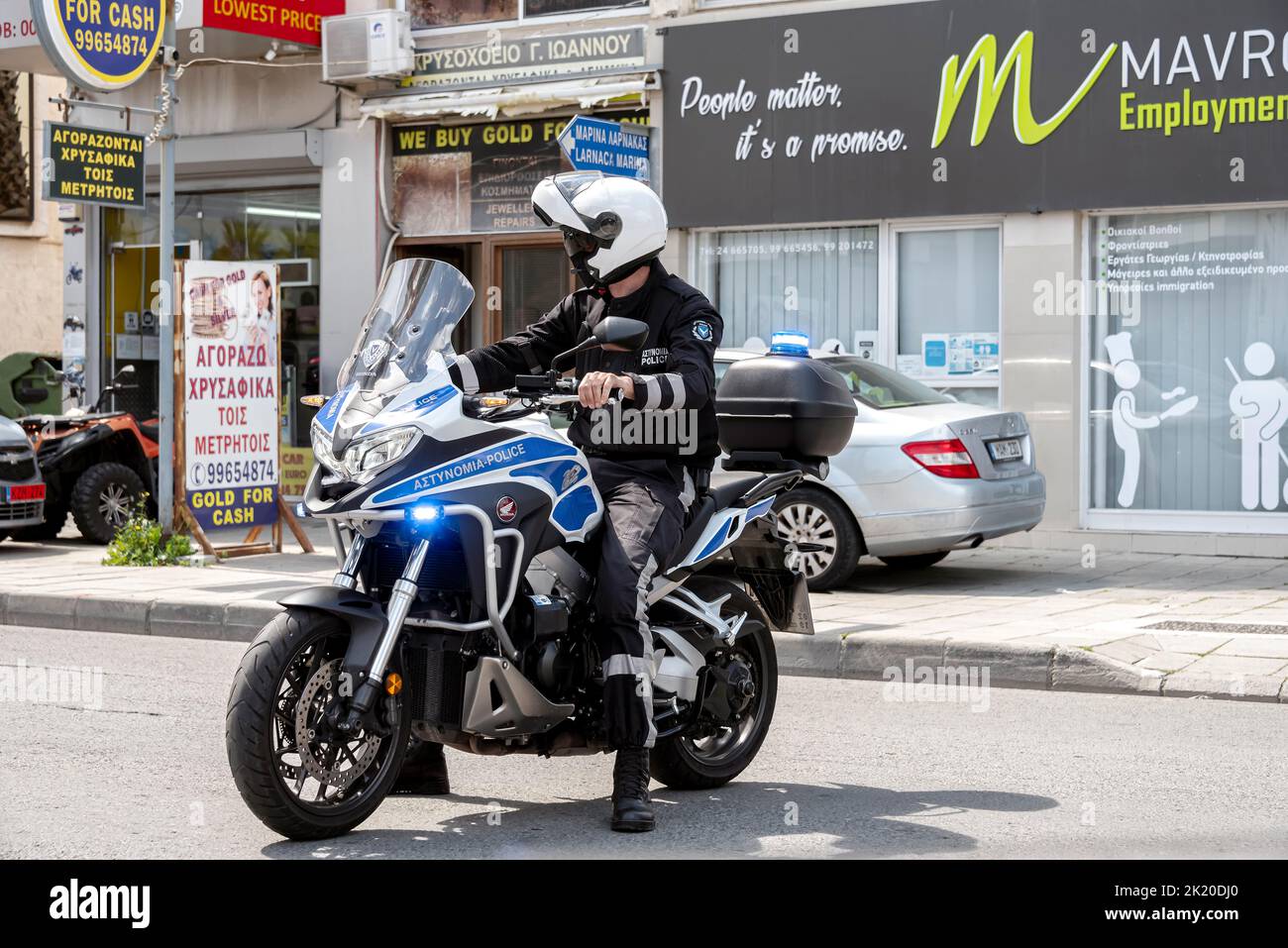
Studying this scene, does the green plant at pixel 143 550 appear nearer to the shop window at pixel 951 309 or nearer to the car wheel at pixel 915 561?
the car wheel at pixel 915 561

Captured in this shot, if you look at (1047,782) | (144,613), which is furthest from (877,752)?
(144,613)

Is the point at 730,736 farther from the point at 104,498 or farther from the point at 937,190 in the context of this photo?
the point at 104,498

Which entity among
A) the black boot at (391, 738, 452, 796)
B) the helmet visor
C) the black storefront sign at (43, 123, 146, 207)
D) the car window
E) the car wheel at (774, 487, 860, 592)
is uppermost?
the black storefront sign at (43, 123, 146, 207)

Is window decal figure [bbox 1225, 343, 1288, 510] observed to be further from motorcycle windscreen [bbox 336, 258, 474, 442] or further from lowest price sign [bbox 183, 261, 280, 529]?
motorcycle windscreen [bbox 336, 258, 474, 442]

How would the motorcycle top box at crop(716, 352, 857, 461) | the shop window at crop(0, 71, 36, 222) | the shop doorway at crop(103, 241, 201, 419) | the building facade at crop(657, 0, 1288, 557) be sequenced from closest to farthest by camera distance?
1. the motorcycle top box at crop(716, 352, 857, 461)
2. the building facade at crop(657, 0, 1288, 557)
3. the shop doorway at crop(103, 241, 201, 419)
4. the shop window at crop(0, 71, 36, 222)

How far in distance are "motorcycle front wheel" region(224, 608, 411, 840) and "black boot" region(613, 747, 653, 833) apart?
0.69 metres

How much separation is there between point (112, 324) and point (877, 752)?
15070mm

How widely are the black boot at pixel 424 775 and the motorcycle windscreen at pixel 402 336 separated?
1320 mm

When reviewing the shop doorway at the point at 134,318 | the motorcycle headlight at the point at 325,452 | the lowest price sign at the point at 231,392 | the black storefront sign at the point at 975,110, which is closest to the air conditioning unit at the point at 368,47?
the black storefront sign at the point at 975,110

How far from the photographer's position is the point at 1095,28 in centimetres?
1389

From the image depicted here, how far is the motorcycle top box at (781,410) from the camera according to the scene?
20.7 feet

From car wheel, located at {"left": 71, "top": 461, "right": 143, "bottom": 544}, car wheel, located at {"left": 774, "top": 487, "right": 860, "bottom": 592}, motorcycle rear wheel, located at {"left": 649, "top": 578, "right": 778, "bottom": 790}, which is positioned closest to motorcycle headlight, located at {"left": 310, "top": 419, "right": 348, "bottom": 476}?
motorcycle rear wheel, located at {"left": 649, "top": 578, "right": 778, "bottom": 790}

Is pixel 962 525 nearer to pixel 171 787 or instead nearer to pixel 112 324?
pixel 171 787

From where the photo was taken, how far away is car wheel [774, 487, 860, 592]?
1158 cm
